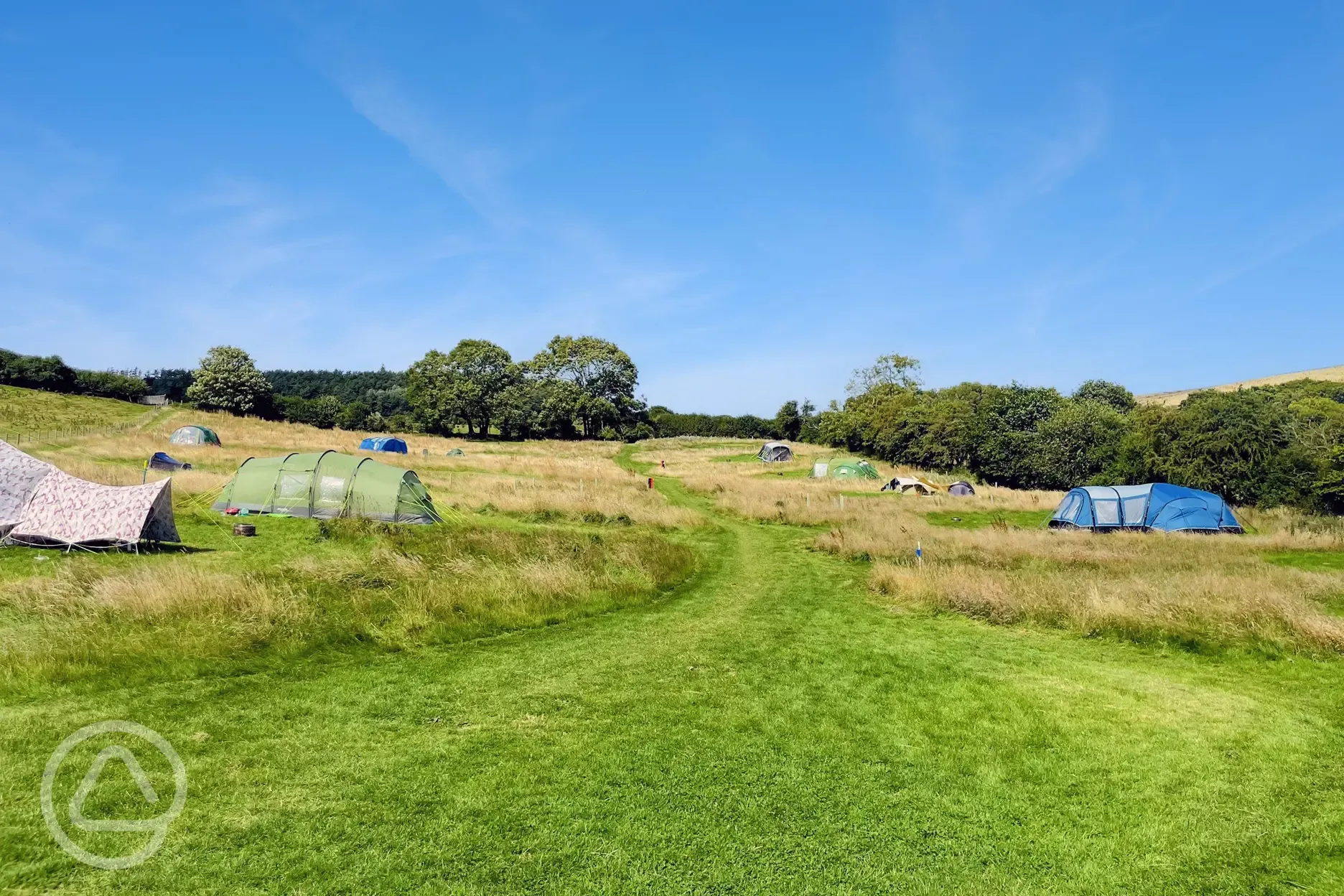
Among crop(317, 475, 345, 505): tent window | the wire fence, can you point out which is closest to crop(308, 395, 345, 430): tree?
the wire fence

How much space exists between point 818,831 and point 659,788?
5.30 feet

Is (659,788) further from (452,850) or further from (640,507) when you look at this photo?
(640,507)

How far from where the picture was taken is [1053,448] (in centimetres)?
4675

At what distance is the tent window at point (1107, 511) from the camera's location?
2795 centimetres

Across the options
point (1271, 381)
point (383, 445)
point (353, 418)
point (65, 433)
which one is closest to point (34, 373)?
point (353, 418)

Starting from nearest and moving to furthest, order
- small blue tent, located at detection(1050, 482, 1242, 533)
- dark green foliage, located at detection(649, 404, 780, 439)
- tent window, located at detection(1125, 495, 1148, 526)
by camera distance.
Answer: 1. small blue tent, located at detection(1050, 482, 1242, 533)
2. tent window, located at detection(1125, 495, 1148, 526)
3. dark green foliage, located at detection(649, 404, 780, 439)

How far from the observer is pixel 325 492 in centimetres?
2347

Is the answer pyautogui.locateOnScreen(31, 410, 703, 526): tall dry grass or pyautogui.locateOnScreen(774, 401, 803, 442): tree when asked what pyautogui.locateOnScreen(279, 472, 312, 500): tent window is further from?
pyautogui.locateOnScreen(774, 401, 803, 442): tree

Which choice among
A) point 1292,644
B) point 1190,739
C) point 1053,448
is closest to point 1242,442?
point 1053,448

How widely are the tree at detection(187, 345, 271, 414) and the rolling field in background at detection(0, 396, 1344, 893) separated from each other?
83.5 meters

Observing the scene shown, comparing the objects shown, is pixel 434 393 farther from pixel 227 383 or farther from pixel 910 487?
pixel 910 487

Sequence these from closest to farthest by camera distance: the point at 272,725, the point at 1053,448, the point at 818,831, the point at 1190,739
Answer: the point at 818,831 < the point at 272,725 < the point at 1190,739 < the point at 1053,448

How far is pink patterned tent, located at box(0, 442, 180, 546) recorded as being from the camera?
16.0 m

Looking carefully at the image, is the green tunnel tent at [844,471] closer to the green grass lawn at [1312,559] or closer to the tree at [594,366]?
the green grass lawn at [1312,559]
